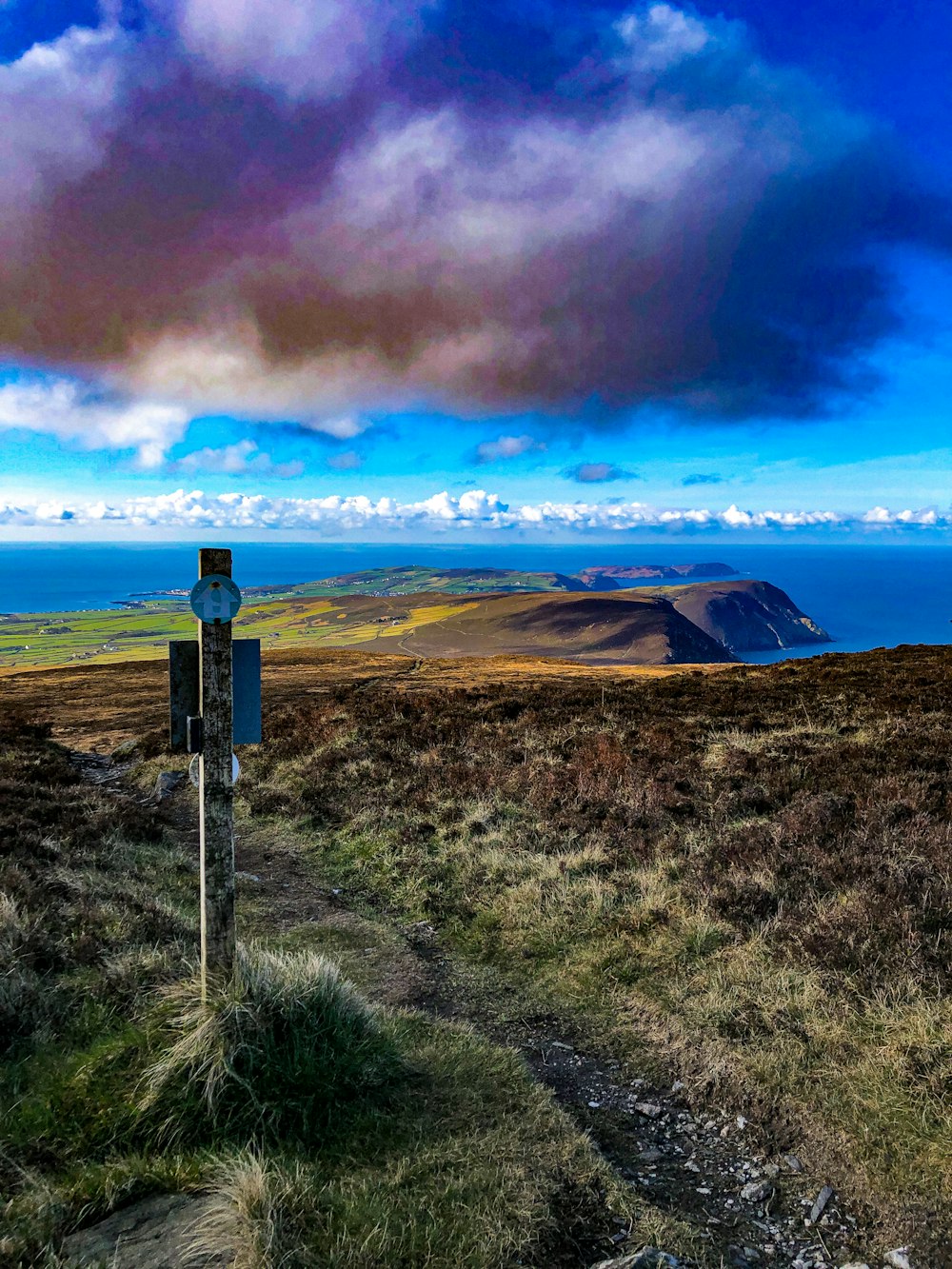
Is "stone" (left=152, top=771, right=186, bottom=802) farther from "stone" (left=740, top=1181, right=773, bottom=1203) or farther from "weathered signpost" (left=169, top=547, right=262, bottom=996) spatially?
"stone" (left=740, top=1181, right=773, bottom=1203)

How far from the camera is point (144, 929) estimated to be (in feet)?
23.5

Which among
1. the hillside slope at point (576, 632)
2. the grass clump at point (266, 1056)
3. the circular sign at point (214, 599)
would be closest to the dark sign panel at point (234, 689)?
the circular sign at point (214, 599)

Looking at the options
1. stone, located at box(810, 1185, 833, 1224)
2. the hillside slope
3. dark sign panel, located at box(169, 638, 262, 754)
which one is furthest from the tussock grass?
the hillside slope

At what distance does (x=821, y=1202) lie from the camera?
4.44 meters

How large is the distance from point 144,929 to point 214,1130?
10.7ft

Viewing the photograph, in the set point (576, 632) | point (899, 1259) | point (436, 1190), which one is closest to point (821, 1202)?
point (899, 1259)

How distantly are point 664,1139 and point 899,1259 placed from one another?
5.33ft

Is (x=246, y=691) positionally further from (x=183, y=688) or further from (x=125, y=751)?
(x=125, y=751)

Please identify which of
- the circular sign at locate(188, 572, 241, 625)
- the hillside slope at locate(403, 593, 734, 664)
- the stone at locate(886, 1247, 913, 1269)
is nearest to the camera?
the stone at locate(886, 1247, 913, 1269)

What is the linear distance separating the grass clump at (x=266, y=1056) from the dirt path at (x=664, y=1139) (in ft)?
5.25

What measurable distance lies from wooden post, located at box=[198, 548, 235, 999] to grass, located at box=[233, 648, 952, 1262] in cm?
369

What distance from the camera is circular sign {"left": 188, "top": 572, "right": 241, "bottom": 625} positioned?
506cm

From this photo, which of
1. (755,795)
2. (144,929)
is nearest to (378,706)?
(755,795)

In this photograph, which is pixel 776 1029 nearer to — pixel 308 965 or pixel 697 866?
pixel 697 866
